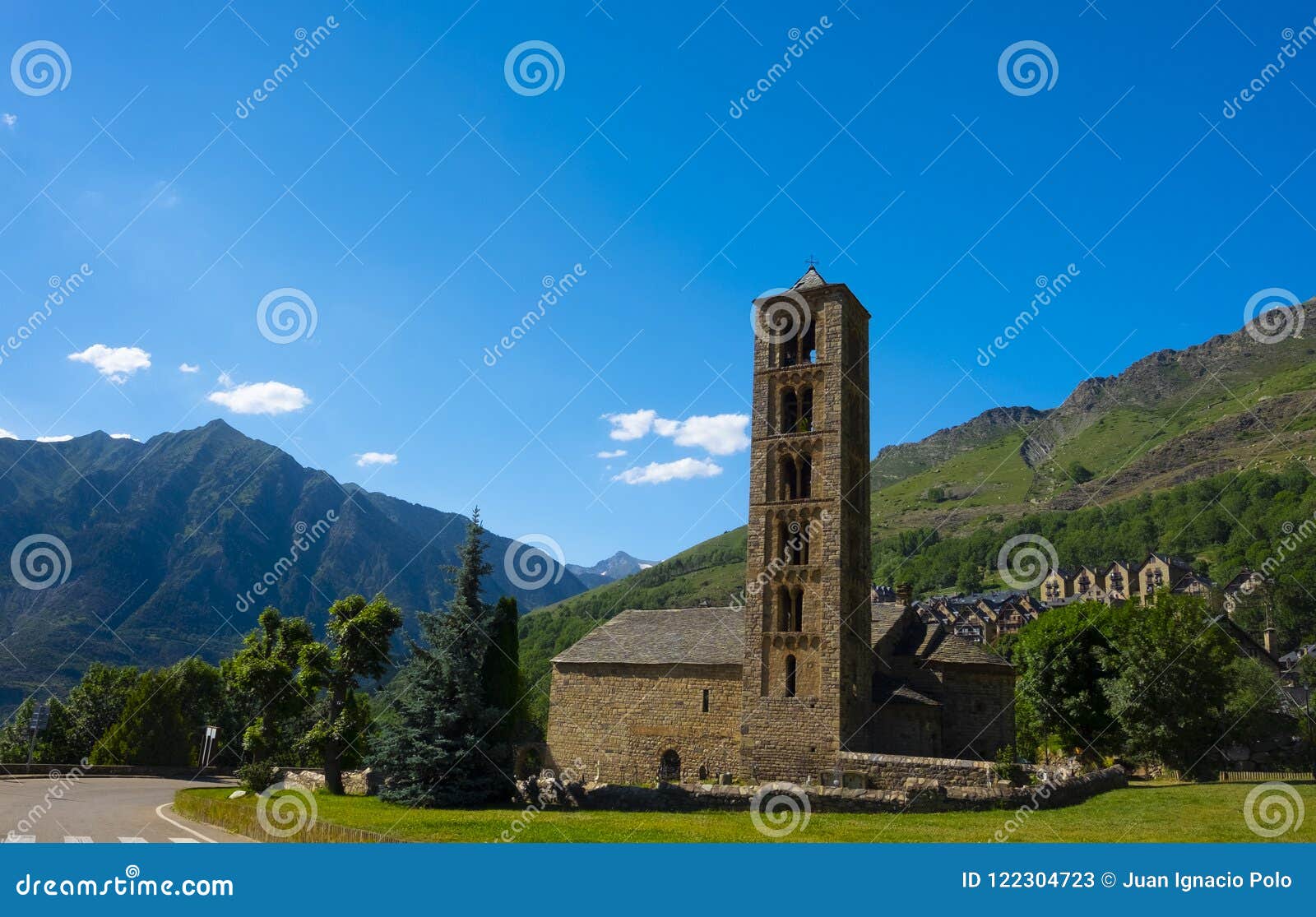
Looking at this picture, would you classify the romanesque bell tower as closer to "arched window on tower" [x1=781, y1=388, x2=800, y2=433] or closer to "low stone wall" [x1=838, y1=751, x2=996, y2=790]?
"arched window on tower" [x1=781, y1=388, x2=800, y2=433]

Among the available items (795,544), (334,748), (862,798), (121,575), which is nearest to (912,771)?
(862,798)

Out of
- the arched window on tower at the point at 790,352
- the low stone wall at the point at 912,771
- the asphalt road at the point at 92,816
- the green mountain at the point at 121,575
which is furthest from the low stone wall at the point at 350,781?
the green mountain at the point at 121,575

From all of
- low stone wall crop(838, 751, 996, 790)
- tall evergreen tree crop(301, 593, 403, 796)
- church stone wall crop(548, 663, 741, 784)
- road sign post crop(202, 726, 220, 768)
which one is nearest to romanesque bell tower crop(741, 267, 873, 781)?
low stone wall crop(838, 751, 996, 790)

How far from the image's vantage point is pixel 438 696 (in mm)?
26359

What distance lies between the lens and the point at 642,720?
38125mm

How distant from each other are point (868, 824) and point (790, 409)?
2042 cm

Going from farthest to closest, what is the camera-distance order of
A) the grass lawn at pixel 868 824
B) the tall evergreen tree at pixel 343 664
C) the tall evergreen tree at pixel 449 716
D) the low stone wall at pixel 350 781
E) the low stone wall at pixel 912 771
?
1. the low stone wall at pixel 350 781
2. the tall evergreen tree at pixel 343 664
3. the tall evergreen tree at pixel 449 716
4. the low stone wall at pixel 912 771
5. the grass lawn at pixel 868 824

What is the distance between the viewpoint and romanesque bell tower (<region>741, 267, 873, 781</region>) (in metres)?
32.8

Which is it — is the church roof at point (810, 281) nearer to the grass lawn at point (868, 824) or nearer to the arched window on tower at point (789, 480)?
the arched window on tower at point (789, 480)

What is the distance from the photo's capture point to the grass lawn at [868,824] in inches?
676

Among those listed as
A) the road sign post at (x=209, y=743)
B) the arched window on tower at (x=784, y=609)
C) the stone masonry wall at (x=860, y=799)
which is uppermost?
Answer: the arched window on tower at (x=784, y=609)

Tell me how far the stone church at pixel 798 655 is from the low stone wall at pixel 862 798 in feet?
23.4

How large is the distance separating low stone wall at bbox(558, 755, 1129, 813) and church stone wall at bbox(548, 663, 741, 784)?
11.2 m

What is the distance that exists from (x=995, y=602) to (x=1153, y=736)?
104 metres
